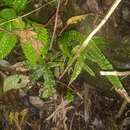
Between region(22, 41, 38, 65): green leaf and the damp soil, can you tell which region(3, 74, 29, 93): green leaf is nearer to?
the damp soil

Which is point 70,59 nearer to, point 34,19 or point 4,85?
point 34,19

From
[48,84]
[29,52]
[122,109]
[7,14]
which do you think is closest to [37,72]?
[48,84]

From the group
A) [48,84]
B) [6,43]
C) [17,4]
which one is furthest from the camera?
[48,84]

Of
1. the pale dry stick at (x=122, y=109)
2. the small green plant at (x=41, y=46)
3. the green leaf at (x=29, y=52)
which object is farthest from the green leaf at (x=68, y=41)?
the pale dry stick at (x=122, y=109)

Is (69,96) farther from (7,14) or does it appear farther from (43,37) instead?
(7,14)

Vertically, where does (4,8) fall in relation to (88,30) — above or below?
above

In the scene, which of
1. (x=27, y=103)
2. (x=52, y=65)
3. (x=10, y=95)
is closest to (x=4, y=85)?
(x=10, y=95)

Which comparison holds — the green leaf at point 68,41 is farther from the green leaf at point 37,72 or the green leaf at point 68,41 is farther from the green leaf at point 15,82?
the green leaf at point 15,82
